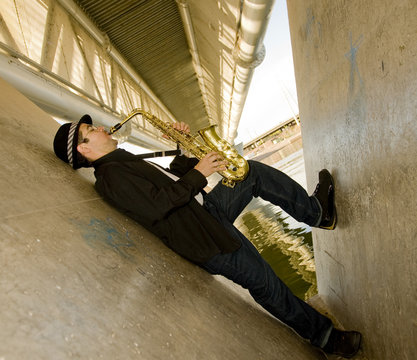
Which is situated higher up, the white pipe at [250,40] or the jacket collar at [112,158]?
the white pipe at [250,40]

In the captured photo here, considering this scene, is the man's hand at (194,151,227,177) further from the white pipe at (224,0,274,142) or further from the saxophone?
the white pipe at (224,0,274,142)

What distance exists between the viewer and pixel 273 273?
6.68ft

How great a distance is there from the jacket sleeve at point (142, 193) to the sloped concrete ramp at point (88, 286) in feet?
0.29

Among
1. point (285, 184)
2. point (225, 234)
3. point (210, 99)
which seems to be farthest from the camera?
point (210, 99)

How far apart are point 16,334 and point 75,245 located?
424mm

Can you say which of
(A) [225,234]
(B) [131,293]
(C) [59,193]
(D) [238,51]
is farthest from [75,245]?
(D) [238,51]

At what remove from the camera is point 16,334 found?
71 cm

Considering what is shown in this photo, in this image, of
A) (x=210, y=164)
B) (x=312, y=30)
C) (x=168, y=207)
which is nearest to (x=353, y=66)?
(x=312, y=30)

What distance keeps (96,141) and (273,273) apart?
1.53 metres

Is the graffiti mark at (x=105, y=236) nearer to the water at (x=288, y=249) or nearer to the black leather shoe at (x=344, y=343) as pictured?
the black leather shoe at (x=344, y=343)

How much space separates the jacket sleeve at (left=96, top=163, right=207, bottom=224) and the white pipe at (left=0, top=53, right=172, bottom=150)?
1443mm

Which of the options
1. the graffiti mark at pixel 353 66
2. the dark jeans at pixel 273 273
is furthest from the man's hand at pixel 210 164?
the graffiti mark at pixel 353 66

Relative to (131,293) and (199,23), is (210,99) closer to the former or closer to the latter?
(199,23)

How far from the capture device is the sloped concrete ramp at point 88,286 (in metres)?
0.80
